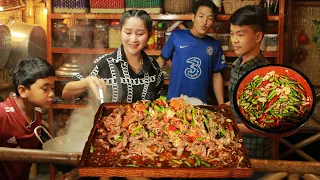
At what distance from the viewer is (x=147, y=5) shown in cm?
434

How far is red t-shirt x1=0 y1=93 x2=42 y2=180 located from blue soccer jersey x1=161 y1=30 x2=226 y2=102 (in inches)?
65.7

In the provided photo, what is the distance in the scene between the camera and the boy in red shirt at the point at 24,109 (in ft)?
8.30

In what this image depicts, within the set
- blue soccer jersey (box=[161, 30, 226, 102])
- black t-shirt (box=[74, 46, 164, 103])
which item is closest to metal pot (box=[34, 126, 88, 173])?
black t-shirt (box=[74, 46, 164, 103])

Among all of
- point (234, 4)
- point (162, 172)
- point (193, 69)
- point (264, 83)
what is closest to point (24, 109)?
point (162, 172)

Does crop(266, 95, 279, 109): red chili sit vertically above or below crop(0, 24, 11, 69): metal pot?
below

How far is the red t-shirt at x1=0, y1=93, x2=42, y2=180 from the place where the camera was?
99.0 inches

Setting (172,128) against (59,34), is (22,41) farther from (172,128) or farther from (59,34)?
(172,128)

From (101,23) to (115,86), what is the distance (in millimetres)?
1704

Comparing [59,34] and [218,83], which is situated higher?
[59,34]

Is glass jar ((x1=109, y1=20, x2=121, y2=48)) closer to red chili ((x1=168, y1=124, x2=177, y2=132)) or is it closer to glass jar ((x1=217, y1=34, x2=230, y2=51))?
glass jar ((x1=217, y1=34, x2=230, y2=51))

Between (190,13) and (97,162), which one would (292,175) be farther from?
(190,13)

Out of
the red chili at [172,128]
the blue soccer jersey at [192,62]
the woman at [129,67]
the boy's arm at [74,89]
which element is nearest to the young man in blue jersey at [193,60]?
the blue soccer jersey at [192,62]

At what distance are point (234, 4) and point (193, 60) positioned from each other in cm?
78

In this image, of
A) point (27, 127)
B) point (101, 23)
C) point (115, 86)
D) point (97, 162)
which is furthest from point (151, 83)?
point (101, 23)
